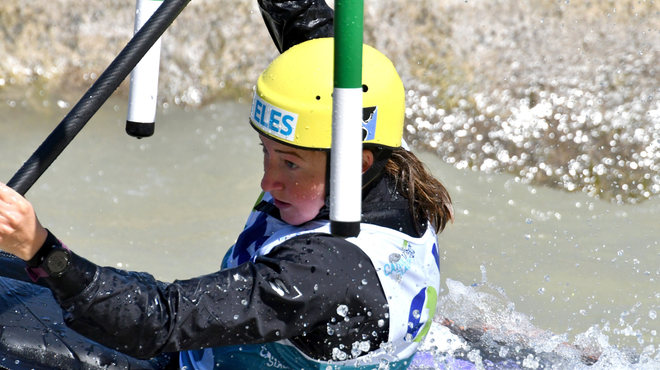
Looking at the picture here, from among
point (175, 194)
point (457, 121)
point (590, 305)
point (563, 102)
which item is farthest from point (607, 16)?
point (175, 194)

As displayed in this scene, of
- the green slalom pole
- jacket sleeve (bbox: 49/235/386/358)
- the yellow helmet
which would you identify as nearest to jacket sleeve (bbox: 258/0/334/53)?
the yellow helmet

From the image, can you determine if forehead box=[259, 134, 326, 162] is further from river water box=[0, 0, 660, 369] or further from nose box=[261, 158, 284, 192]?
river water box=[0, 0, 660, 369]

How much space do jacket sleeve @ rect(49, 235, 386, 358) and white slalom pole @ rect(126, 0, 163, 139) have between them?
402 millimetres

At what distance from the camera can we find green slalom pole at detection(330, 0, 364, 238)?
112 centimetres

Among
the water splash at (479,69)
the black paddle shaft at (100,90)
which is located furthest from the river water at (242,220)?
the black paddle shaft at (100,90)

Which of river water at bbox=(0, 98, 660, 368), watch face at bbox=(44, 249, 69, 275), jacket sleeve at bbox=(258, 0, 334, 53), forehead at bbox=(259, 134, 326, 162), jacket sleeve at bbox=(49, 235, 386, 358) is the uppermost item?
jacket sleeve at bbox=(258, 0, 334, 53)

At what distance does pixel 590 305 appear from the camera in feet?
11.4

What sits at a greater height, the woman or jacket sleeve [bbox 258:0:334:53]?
jacket sleeve [bbox 258:0:334:53]

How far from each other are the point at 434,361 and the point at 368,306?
2.04ft

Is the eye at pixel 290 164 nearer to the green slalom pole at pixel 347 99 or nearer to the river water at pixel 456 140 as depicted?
the green slalom pole at pixel 347 99

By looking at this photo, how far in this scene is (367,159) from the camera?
1.70m

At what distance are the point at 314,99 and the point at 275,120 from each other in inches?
4.2

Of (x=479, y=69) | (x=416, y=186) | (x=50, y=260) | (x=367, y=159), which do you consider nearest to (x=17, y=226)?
(x=50, y=260)

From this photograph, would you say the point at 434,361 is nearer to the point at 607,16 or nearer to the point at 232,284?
the point at 232,284
